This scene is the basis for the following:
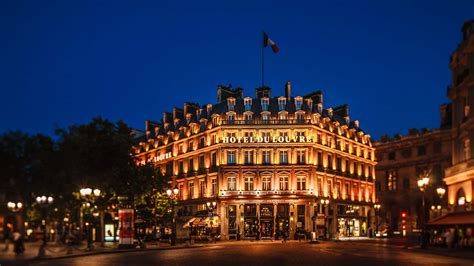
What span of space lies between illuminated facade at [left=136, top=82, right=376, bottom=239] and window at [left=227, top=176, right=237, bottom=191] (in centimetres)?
14

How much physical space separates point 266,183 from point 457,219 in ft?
142

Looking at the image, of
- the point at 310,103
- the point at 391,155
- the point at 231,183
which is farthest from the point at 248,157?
the point at 391,155

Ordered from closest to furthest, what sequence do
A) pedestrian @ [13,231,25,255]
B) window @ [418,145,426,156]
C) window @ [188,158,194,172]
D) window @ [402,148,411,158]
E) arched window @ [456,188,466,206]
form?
pedestrian @ [13,231,25,255], arched window @ [456,188,466,206], window @ [188,158,194,172], window @ [418,145,426,156], window @ [402,148,411,158]

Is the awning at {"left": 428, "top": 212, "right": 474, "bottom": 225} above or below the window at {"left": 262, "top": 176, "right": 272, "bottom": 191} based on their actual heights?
below

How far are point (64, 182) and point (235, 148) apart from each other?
3179cm

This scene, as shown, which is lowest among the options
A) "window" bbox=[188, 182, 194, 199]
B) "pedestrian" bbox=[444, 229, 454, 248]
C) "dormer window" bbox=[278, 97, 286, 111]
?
"pedestrian" bbox=[444, 229, 454, 248]

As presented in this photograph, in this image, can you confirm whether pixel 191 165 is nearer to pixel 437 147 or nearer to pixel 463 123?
pixel 437 147

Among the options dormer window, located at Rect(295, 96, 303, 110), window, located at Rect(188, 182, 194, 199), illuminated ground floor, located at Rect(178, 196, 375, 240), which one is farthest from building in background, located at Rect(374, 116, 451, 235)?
window, located at Rect(188, 182, 194, 199)

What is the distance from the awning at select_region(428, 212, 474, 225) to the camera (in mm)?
43847

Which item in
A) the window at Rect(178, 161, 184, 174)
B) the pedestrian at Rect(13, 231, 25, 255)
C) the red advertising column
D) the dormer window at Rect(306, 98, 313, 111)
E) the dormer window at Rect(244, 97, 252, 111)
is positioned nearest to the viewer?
the pedestrian at Rect(13, 231, 25, 255)

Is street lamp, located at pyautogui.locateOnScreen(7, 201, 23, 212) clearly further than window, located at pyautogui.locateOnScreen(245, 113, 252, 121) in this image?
No

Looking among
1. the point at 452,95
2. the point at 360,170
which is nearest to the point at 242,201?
the point at 360,170

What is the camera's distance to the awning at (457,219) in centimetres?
4385

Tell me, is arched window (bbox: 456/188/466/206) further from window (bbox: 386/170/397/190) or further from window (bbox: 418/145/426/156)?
window (bbox: 386/170/397/190)
